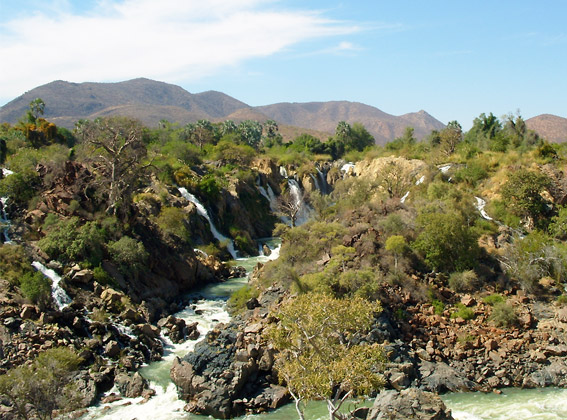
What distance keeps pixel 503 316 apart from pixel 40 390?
20.2 meters

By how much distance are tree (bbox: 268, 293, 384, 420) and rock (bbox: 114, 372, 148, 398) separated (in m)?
6.40

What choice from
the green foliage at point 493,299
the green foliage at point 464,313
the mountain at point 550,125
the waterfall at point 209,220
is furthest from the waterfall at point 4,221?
the mountain at point 550,125

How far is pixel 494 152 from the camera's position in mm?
47594

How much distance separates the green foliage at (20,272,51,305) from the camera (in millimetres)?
22438

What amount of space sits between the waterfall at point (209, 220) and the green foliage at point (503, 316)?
25.6 meters

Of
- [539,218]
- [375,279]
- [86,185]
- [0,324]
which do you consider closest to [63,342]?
[0,324]

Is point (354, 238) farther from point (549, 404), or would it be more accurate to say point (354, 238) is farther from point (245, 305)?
point (549, 404)

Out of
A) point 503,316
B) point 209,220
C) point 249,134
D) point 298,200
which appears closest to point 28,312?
point 503,316

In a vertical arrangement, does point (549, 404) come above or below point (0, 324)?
below

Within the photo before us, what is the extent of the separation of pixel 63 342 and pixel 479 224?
26.5 metres

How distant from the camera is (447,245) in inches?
1077

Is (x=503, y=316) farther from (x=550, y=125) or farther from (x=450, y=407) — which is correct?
(x=550, y=125)

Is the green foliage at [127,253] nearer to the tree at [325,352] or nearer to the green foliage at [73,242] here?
the green foliage at [73,242]

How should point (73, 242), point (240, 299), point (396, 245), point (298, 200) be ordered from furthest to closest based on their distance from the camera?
point (298, 200) < point (240, 299) < point (396, 245) < point (73, 242)
